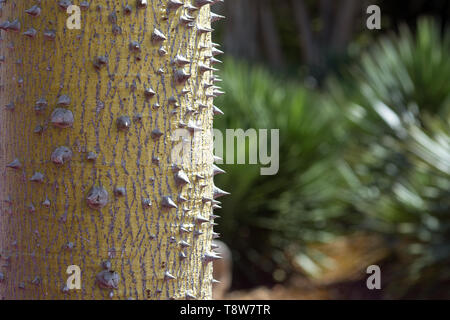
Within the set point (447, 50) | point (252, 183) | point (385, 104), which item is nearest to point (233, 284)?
point (252, 183)

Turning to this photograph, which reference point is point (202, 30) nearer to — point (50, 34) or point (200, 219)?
point (50, 34)

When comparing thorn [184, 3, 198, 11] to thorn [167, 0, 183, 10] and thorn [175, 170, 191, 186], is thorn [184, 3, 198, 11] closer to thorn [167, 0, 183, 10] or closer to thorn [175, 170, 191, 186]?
thorn [167, 0, 183, 10]

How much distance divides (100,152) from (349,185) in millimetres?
5968

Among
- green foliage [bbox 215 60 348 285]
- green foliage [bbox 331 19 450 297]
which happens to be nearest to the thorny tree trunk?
green foliage [bbox 331 19 450 297]

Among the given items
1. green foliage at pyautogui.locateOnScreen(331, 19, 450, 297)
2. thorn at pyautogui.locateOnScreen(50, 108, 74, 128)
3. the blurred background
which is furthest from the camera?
the blurred background

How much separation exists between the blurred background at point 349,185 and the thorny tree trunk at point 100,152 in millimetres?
4347

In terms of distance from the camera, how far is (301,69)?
12.4 m

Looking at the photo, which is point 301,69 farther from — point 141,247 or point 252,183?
point 141,247

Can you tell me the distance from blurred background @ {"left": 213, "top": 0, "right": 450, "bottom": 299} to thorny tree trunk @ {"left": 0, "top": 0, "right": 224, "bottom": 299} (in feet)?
14.3

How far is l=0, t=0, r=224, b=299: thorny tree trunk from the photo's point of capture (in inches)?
65.2

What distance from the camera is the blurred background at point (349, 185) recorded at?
5.84 m

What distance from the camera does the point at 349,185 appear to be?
24.1ft

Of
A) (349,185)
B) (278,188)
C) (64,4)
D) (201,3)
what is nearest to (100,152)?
(64,4)

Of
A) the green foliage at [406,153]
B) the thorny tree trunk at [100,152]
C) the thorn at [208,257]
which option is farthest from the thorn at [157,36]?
the green foliage at [406,153]
